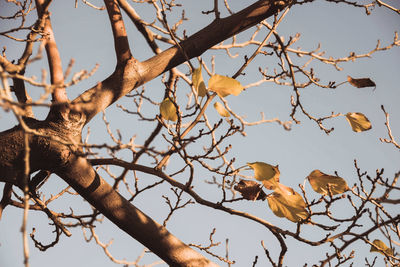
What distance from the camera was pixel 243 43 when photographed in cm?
264

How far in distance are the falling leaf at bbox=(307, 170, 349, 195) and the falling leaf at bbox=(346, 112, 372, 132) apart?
0.39 meters

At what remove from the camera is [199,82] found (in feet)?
3.67

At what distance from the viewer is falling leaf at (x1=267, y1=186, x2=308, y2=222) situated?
3.94 feet

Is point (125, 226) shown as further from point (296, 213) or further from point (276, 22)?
point (276, 22)

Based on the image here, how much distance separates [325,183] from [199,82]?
0.72 m

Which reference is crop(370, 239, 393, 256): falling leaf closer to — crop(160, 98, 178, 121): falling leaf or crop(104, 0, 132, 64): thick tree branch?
crop(160, 98, 178, 121): falling leaf

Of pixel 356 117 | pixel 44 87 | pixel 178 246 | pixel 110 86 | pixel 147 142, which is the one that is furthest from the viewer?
pixel 147 142

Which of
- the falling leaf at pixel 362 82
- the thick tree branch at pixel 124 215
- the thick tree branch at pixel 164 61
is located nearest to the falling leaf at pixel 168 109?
the thick tree branch at pixel 164 61

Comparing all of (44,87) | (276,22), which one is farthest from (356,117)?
(44,87)

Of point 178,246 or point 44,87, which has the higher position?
point 44,87

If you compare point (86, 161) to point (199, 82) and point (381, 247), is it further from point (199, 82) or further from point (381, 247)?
point (381, 247)

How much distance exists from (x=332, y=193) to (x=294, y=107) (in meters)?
0.91

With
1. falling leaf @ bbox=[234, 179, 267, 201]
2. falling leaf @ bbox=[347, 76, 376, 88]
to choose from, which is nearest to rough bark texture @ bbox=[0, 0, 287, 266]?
falling leaf @ bbox=[234, 179, 267, 201]

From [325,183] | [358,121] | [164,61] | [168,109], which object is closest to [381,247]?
[325,183]
